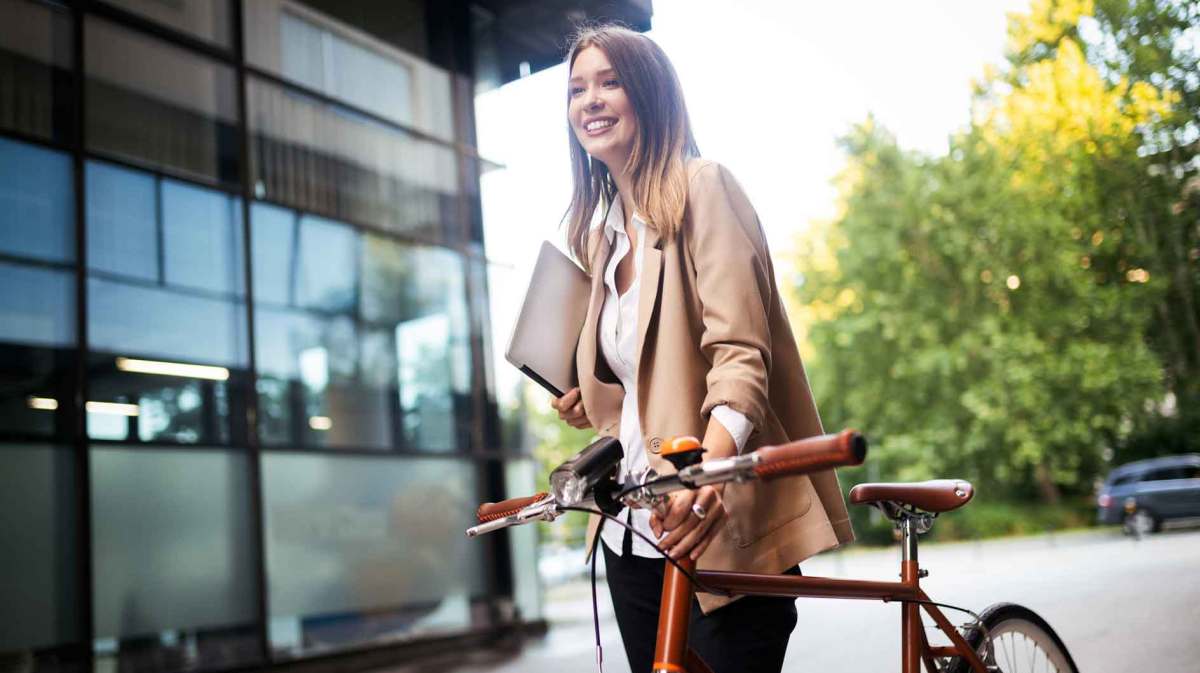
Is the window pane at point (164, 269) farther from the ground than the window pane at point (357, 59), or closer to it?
closer to it

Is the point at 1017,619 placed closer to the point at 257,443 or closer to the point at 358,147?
the point at 257,443

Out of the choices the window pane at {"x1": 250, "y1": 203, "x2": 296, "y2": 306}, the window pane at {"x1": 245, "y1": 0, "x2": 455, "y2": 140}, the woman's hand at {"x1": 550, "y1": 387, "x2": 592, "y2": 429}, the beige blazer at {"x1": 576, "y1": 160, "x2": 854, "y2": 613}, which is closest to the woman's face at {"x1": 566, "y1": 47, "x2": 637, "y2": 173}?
the beige blazer at {"x1": 576, "y1": 160, "x2": 854, "y2": 613}

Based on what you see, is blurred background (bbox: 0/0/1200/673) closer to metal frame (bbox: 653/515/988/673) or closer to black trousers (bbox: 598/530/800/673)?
metal frame (bbox: 653/515/988/673)

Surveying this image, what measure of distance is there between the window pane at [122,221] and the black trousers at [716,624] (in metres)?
4.69

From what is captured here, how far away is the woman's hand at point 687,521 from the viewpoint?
1.05 metres

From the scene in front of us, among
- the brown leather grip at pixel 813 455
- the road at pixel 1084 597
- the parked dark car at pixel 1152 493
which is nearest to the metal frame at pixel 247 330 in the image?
the road at pixel 1084 597

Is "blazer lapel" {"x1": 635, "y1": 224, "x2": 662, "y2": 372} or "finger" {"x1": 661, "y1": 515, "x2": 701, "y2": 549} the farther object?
"blazer lapel" {"x1": 635, "y1": 224, "x2": 662, "y2": 372}

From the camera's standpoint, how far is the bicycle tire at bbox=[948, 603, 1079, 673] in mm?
1791

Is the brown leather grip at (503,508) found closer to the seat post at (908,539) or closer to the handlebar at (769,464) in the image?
the handlebar at (769,464)

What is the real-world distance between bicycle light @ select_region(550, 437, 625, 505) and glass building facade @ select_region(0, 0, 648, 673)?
4572mm

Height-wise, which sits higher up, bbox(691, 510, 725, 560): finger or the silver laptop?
the silver laptop

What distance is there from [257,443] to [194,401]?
0.42m

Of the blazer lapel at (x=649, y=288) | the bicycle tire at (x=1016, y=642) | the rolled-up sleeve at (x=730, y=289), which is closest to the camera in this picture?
the rolled-up sleeve at (x=730, y=289)

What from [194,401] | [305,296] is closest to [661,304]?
[194,401]
